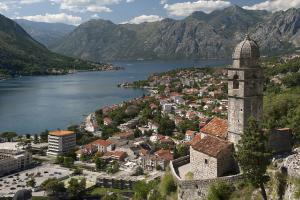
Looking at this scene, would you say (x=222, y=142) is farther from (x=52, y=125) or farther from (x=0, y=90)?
(x=0, y=90)

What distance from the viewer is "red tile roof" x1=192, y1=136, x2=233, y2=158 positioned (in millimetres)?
22047

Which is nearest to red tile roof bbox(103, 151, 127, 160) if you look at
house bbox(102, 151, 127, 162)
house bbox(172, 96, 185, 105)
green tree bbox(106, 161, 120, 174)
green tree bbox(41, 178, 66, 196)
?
house bbox(102, 151, 127, 162)

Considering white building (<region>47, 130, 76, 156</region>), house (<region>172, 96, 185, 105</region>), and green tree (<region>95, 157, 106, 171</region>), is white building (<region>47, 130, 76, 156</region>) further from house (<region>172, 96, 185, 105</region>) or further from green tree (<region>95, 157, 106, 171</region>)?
house (<region>172, 96, 185, 105</region>)

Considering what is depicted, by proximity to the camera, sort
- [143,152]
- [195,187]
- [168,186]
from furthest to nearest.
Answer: [143,152], [168,186], [195,187]

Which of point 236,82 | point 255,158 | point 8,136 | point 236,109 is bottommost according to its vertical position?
point 8,136

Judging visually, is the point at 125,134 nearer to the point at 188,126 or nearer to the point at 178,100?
the point at 188,126

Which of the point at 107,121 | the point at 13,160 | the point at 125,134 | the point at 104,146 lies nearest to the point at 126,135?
the point at 125,134

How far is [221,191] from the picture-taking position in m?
20.0

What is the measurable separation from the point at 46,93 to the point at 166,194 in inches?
5042

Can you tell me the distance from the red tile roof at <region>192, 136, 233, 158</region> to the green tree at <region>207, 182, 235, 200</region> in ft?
6.22

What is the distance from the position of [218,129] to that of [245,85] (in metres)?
3.98

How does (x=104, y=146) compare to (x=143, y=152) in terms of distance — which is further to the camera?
(x=104, y=146)

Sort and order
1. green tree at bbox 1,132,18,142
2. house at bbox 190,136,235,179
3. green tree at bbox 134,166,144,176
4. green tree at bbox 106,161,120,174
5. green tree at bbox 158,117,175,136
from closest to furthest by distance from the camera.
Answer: house at bbox 190,136,235,179
green tree at bbox 134,166,144,176
green tree at bbox 106,161,120,174
green tree at bbox 158,117,175,136
green tree at bbox 1,132,18,142

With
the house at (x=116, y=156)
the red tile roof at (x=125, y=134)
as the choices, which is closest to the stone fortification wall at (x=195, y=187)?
the house at (x=116, y=156)
